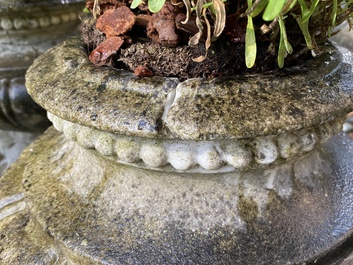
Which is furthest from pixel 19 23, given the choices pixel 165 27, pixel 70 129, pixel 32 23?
pixel 165 27

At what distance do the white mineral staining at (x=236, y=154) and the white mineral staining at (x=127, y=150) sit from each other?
15cm

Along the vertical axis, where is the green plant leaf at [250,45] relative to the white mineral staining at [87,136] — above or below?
above

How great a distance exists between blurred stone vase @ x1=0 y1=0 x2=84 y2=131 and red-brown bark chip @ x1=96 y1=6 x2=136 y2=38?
2.30 ft

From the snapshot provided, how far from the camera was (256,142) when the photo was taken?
763 millimetres

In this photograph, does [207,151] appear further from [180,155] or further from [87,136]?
[87,136]

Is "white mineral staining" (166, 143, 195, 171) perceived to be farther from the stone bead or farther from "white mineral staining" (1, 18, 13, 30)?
"white mineral staining" (1, 18, 13, 30)

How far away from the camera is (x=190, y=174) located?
82cm

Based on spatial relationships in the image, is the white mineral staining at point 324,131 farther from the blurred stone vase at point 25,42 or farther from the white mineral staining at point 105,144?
the blurred stone vase at point 25,42

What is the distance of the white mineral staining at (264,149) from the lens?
30.0 inches

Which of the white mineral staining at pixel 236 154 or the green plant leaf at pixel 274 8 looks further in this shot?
the white mineral staining at pixel 236 154

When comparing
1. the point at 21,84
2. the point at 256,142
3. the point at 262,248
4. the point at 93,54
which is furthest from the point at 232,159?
the point at 21,84

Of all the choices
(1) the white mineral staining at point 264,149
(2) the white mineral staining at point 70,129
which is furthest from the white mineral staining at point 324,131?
(2) the white mineral staining at point 70,129

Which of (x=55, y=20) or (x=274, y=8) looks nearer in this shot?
(x=274, y=8)

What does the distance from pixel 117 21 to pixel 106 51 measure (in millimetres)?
60
